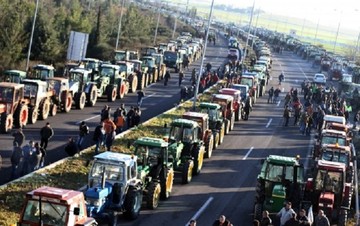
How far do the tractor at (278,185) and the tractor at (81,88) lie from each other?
1793 centimetres

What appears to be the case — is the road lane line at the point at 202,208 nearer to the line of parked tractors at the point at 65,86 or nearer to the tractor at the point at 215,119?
the tractor at the point at 215,119

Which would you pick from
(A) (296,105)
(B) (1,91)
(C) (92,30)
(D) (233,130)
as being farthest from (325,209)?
(C) (92,30)

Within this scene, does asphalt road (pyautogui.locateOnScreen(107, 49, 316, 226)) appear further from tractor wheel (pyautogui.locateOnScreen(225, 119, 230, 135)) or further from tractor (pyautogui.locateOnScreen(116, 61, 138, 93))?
tractor (pyautogui.locateOnScreen(116, 61, 138, 93))

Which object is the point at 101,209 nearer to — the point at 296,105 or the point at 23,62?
the point at 296,105

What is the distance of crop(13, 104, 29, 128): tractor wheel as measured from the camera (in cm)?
3083

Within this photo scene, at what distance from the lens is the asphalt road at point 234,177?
22312 millimetres

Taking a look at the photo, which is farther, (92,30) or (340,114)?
(92,30)

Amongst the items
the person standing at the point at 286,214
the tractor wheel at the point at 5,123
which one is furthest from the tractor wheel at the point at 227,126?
the person standing at the point at 286,214

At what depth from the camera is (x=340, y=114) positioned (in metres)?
44.3

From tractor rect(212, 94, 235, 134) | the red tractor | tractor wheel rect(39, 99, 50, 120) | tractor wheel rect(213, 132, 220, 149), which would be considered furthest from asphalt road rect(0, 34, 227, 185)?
tractor wheel rect(213, 132, 220, 149)

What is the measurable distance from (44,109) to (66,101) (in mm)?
2907

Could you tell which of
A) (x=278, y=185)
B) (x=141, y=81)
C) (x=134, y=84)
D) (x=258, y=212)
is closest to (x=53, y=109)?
(x=134, y=84)

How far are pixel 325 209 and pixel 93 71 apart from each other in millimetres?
23845

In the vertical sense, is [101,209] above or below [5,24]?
below
